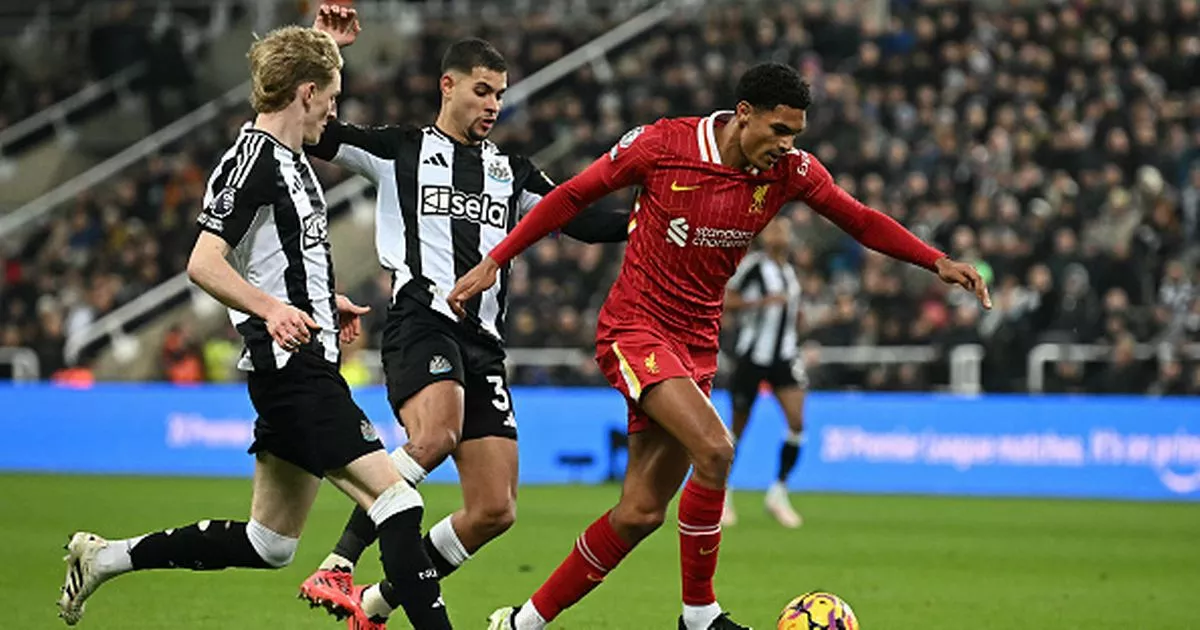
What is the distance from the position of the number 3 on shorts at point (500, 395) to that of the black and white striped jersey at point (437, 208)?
0.18 metres

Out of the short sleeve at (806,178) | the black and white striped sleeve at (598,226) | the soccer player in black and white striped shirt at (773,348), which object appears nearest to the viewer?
the short sleeve at (806,178)

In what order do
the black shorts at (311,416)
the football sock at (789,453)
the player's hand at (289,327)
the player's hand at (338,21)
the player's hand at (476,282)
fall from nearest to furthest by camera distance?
the player's hand at (289,327)
the black shorts at (311,416)
the player's hand at (476,282)
the player's hand at (338,21)
the football sock at (789,453)

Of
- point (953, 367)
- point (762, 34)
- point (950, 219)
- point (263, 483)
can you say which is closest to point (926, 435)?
point (953, 367)

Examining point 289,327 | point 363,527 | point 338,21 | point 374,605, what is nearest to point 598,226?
point 338,21

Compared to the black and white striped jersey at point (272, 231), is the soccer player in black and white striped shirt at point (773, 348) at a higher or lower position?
lower

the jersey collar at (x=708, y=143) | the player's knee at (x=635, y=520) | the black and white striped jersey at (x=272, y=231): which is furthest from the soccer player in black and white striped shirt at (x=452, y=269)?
the black and white striped jersey at (x=272, y=231)

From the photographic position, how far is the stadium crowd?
1995 centimetres

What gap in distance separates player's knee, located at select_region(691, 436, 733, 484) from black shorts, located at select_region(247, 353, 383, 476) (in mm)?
1227

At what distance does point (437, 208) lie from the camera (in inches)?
318

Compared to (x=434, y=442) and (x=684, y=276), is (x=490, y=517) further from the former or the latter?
(x=684, y=276)

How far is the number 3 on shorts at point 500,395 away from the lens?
314 inches

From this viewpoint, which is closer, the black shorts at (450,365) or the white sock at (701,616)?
the white sock at (701,616)

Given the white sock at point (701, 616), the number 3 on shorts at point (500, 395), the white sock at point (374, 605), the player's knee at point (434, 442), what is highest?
the number 3 on shorts at point (500, 395)

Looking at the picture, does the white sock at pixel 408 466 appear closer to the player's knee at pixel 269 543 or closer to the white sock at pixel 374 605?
the white sock at pixel 374 605
